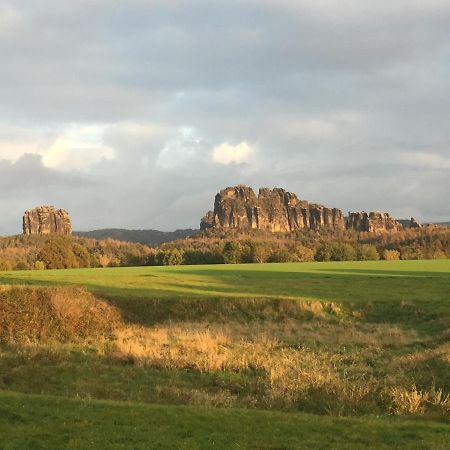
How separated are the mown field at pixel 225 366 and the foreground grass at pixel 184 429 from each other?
0.15 feet

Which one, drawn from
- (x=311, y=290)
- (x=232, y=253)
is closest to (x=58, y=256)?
(x=232, y=253)

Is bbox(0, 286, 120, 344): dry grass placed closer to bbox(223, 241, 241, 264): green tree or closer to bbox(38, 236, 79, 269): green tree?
bbox(38, 236, 79, 269): green tree

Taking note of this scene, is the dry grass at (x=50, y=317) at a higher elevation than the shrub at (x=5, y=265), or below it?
below

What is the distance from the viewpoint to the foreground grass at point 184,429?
37.2 feet

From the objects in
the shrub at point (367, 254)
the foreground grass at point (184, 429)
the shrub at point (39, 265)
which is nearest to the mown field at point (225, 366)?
the foreground grass at point (184, 429)

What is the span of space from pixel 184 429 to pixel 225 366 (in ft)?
38.3

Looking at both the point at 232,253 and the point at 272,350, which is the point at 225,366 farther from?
the point at 232,253

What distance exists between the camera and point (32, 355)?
24.9m

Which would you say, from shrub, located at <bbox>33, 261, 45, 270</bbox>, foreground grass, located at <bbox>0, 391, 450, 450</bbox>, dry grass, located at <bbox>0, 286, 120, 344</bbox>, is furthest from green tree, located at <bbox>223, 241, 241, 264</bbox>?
foreground grass, located at <bbox>0, 391, 450, 450</bbox>

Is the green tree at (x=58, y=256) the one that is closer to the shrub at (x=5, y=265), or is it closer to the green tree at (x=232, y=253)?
the shrub at (x=5, y=265)

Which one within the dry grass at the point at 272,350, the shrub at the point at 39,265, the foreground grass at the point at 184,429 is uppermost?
the shrub at the point at 39,265

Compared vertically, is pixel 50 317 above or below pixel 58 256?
below

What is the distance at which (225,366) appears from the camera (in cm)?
2389

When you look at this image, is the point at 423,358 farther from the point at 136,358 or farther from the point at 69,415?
the point at 69,415
